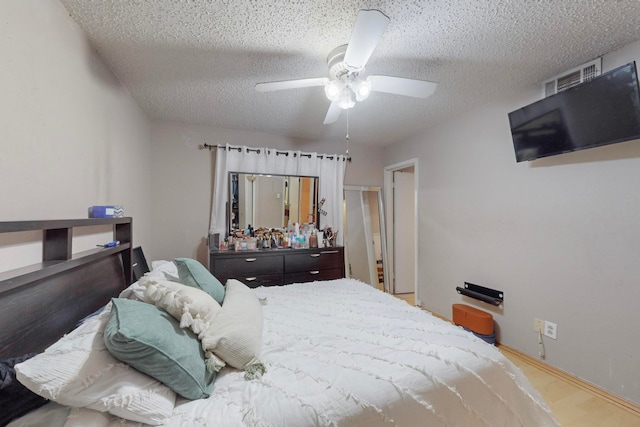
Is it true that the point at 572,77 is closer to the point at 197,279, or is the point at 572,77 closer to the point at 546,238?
the point at 546,238

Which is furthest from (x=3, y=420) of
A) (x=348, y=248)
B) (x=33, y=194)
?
(x=348, y=248)

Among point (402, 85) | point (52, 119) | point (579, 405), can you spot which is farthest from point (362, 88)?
point (579, 405)

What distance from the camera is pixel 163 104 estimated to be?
99.5 inches

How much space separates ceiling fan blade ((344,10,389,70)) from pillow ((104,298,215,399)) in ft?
4.67

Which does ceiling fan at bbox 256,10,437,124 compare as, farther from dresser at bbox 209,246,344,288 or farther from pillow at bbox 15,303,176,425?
dresser at bbox 209,246,344,288

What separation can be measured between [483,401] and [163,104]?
3220 mm

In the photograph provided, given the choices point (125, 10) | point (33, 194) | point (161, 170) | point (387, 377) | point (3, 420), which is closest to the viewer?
point (3, 420)

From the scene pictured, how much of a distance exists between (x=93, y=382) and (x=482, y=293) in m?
2.94

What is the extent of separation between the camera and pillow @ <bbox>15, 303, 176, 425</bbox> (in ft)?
2.13

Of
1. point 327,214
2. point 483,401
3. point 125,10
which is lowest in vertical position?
point 483,401

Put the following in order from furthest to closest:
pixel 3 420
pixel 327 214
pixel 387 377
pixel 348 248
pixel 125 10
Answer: pixel 348 248
pixel 327 214
pixel 125 10
pixel 387 377
pixel 3 420

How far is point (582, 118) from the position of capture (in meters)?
1.75

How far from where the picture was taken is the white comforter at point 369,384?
0.81 meters

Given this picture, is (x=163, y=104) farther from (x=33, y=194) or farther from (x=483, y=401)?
(x=483, y=401)
